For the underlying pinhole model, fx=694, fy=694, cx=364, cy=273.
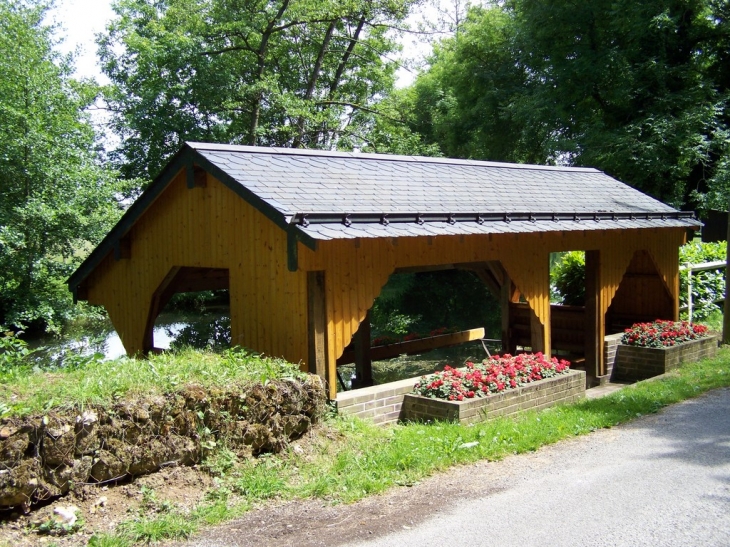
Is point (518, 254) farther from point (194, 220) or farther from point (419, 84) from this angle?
point (419, 84)

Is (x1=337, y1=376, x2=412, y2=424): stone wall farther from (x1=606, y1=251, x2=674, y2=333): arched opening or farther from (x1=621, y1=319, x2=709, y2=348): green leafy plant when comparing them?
(x1=606, y1=251, x2=674, y2=333): arched opening

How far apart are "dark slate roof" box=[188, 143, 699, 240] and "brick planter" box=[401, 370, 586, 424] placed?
1.94 meters

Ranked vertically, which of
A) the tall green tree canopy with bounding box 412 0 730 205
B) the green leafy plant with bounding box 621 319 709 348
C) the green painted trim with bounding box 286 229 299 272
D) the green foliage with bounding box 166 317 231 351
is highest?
the tall green tree canopy with bounding box 412 0 730 205

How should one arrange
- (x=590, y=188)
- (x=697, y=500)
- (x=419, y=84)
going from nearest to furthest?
(x=697, y=500) < (x=590, y=188) < (x=419, y=84)

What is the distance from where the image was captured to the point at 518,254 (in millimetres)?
9914

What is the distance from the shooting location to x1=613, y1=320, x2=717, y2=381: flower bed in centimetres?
1153

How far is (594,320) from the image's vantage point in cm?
1170

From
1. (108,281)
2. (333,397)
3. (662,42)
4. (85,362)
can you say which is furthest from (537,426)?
(662,42)

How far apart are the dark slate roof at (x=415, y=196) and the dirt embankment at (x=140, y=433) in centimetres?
171

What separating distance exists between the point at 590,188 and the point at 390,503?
9237mm

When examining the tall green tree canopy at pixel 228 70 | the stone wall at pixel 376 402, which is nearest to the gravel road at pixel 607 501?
the stone wall at pixel 376 402

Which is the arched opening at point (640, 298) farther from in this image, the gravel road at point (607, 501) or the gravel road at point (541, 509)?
the gravel road at point (541, 509)

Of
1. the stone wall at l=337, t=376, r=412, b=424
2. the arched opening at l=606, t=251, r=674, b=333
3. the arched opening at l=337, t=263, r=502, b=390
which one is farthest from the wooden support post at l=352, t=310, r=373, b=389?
the arched opening at l=606, t=251, r=674, b=333

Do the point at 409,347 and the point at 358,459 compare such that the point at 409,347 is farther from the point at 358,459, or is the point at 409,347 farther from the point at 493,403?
the point at 358,459
